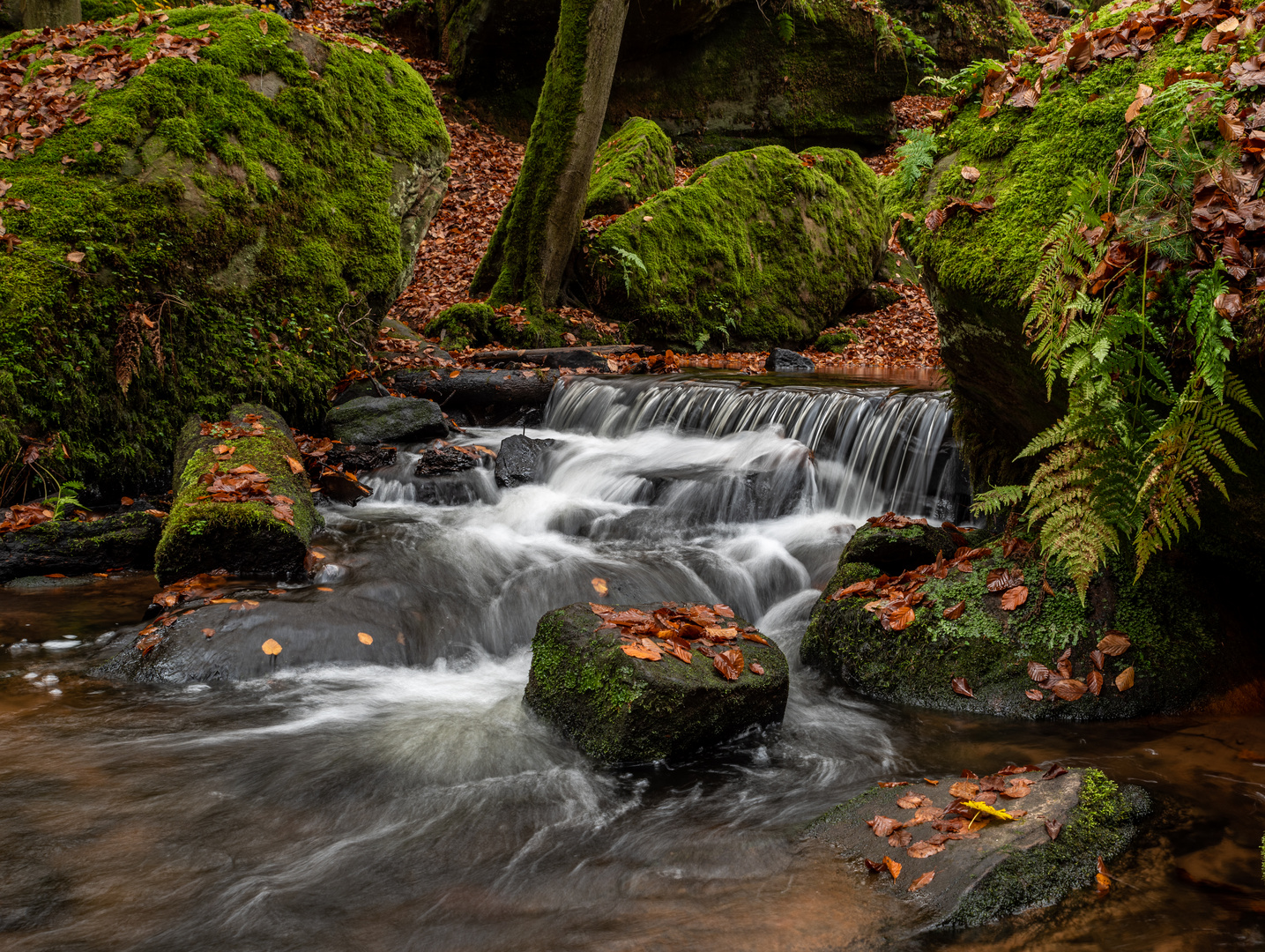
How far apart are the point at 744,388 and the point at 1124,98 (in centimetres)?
585

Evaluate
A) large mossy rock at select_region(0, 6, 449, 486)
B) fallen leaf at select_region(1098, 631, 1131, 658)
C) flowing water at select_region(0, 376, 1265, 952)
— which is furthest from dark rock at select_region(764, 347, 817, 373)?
fallen leaf at select_region(1098, 631, 1131, 658)

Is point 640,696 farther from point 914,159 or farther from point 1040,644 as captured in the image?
point 914,159

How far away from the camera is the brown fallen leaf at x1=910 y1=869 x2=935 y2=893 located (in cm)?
265

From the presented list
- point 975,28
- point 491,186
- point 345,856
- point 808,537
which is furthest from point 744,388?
point 975,28

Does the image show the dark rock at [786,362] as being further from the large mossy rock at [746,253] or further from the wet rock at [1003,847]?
the wet rock at [1003,847]

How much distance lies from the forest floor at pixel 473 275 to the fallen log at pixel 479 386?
34cm

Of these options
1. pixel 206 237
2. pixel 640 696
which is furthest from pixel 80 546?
pixel 640 696

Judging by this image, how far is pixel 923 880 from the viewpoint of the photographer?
2.66 m

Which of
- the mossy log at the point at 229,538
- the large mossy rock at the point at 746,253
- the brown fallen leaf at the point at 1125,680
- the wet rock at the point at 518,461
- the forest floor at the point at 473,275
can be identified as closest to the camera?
the brown fallen leaf at the point at 1125,680

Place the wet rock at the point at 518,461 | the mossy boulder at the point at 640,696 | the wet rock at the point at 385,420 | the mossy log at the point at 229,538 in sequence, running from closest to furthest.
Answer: the mossy boulder at the point at 640,696 → the mossy log at the point at 229,538 → the wet rock at the point at 518,461 → the wet rock at the point at 385,420

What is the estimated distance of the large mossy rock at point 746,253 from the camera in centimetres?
1325

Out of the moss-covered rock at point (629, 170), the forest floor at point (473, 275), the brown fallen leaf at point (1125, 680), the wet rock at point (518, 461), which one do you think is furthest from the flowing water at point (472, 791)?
the moss-covered rock at point (629, 170)

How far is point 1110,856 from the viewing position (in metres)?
2.81

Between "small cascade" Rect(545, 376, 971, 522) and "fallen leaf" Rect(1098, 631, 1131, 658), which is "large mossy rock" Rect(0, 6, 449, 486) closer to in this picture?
"small cascade" Rect(545, 376, 971, 522)
